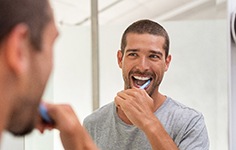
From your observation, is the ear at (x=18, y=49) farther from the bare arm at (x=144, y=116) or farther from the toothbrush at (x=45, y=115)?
the bare arm at (x=144, y=116)

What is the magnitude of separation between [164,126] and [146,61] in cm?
19

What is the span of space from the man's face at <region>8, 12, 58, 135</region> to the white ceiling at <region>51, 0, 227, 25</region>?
3.51 feet

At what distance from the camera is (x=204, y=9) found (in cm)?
149

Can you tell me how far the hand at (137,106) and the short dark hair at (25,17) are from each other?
65 centimetres

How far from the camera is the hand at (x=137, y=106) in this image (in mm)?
1042

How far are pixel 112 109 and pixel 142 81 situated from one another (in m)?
0.12

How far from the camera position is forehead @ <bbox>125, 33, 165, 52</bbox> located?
3.74 feet

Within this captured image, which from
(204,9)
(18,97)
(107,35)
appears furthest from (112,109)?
(18,97)

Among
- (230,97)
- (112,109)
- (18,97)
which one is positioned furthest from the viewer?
(230,97)

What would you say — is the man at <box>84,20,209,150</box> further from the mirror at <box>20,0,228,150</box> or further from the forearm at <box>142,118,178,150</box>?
the mirror at <box>20,0,228,150</box>

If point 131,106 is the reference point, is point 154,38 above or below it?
above

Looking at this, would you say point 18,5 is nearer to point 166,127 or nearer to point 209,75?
point 166,127

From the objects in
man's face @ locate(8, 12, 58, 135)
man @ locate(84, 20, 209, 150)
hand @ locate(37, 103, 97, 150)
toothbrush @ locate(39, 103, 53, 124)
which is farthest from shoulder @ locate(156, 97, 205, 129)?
man's face @ locate(8, 12, 58, 135)

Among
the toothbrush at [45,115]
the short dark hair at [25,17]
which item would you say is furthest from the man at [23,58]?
the toothbrush at [45,115]
